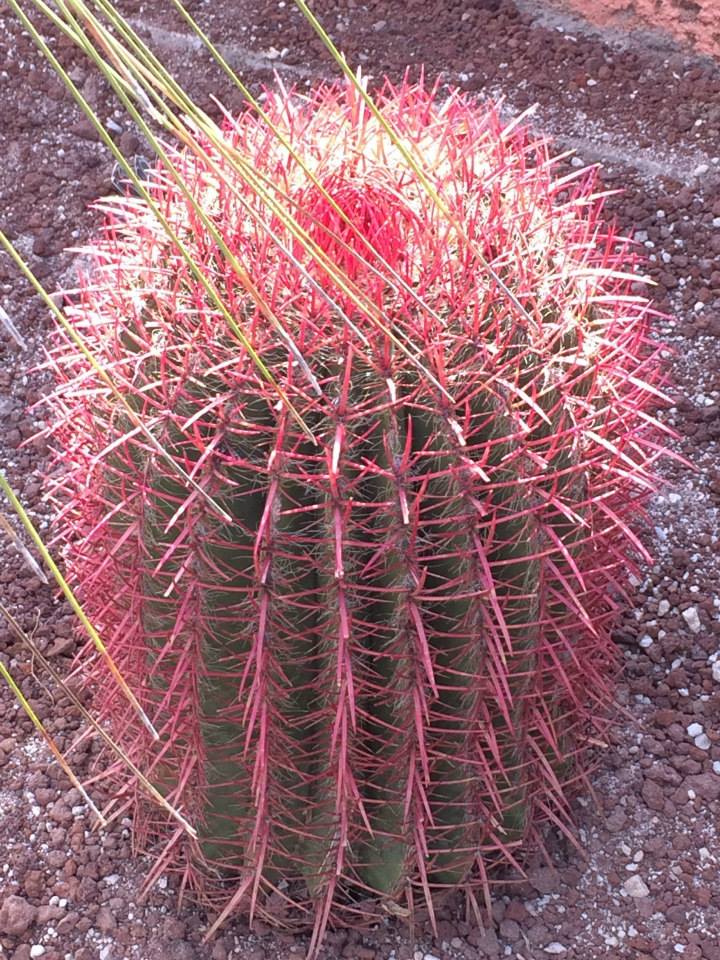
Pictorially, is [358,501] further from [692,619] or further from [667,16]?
[667,16]

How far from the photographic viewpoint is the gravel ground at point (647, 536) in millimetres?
1642

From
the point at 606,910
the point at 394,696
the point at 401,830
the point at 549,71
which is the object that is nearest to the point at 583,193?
the point at 394,696

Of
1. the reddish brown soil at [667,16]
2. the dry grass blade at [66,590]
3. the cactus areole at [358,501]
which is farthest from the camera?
the reddish brown soil at [667,16]

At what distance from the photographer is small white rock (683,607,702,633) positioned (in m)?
2.00

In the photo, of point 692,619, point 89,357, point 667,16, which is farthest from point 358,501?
point 667,16

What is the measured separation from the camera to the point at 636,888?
1.68 m

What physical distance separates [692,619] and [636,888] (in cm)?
51

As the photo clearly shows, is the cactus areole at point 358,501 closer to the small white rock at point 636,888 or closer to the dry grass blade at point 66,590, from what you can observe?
the small white rock at point 636,888

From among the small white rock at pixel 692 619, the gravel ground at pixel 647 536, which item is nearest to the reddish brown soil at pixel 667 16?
the gravel ground at pixel 647 536

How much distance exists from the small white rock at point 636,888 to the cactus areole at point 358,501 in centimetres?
24

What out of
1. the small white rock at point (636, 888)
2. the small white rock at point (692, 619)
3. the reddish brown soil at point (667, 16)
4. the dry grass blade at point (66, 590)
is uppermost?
the dry grass blade at point (66, 590)

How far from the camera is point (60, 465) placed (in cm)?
229

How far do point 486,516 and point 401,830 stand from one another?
1.48ft

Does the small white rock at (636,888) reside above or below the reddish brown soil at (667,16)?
below
